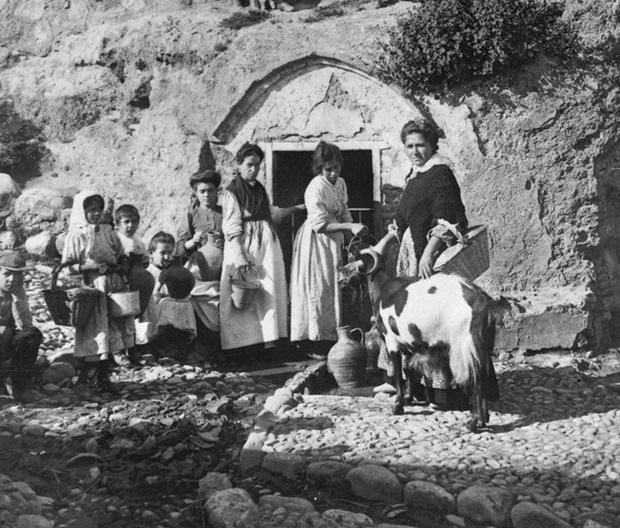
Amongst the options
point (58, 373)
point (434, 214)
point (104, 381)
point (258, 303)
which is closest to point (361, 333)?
→ point (258, 303)

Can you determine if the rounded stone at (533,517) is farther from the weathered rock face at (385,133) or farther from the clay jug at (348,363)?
the weathered rock face at (385,133)

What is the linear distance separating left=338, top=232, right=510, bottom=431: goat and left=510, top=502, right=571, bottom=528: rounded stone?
1189 millimetres

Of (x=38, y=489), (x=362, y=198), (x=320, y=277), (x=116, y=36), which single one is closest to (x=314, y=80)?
(x=362, y=198)

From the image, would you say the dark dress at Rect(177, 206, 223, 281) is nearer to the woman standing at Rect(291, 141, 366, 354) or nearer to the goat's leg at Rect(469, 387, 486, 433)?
the woman standing at Rect(291, 141, 366, 354)

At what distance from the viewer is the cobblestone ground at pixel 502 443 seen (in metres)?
3.72

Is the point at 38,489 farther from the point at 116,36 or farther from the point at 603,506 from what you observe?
the point at 116,36

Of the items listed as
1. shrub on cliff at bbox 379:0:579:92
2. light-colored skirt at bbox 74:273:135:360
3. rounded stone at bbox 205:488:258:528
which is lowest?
rounded stone at bbox 205:488:258:528

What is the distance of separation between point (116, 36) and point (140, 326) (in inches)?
242

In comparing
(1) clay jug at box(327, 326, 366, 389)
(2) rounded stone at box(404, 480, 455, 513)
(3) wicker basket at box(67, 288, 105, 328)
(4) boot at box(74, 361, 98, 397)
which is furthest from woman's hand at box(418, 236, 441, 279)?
(4) boot at box(74, 361, 98, 397)

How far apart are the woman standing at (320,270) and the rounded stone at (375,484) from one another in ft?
10.2

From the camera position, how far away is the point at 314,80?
8609 mm

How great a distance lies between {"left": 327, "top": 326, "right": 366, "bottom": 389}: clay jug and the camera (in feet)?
20.3

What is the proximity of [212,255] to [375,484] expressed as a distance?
162 inches

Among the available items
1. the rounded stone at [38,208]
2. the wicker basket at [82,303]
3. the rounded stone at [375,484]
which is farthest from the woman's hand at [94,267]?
the rounded stone at [38,208]
